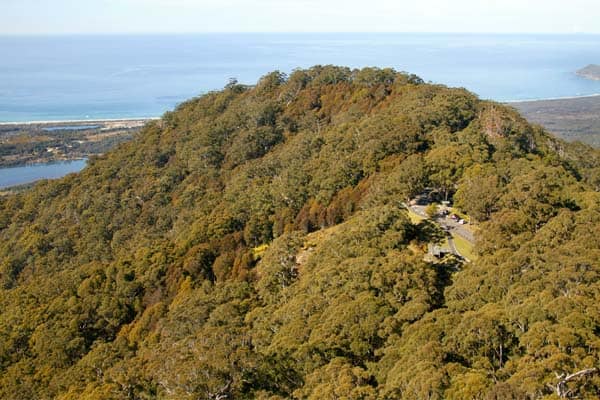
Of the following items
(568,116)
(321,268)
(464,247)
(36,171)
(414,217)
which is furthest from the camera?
(568,116)

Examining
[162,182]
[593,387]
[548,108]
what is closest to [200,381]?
[593,387]

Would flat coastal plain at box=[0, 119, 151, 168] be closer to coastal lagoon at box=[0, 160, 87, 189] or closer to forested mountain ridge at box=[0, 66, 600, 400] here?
coastal lagoon at box=[0, 160, 87, 189]

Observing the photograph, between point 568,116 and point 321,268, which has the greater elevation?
point 321,268

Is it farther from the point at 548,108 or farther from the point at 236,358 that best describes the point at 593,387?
the point at 548,108

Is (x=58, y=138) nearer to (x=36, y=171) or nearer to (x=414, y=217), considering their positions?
(x=36, y=171)

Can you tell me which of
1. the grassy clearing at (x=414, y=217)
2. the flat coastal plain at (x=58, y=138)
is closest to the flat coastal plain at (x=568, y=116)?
the grassy clearing at (x=414, y=217)

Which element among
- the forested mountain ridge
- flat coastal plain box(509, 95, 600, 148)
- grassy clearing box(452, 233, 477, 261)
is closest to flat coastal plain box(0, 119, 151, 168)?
the forested mountain ridge

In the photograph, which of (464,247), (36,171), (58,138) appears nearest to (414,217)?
(464,247)
